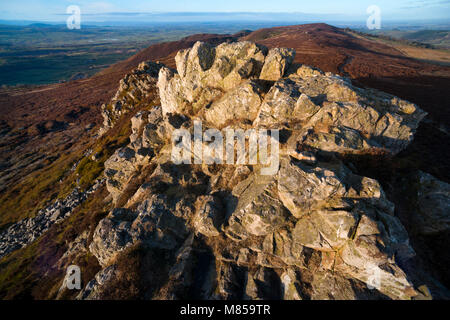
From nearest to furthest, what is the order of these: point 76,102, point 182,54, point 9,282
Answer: point 9,282 < point 182,54 < point 76,102

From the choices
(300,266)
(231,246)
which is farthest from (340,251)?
(231,246)

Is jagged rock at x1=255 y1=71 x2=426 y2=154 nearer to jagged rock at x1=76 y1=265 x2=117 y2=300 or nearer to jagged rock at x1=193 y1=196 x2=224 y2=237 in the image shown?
jagged rock at x1=193 y1=196 x2=224 y2=237

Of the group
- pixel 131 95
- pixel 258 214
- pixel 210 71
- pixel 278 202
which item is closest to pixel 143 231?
pixel 258 214

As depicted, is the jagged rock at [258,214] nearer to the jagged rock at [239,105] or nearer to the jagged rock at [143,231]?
the jagged rock at [143,231]

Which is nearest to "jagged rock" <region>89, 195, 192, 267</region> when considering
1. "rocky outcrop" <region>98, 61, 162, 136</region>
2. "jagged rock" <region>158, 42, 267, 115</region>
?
"jagged rock" <region>158, 42, 267, 115</region>

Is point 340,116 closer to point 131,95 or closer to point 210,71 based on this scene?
point 210,71

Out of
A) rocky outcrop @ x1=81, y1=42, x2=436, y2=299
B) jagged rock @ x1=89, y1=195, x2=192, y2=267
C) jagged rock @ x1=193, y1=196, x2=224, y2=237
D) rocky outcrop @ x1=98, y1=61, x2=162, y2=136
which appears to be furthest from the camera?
rocky outcrop @ x1=98, y1=61, x2=162, y2=136
